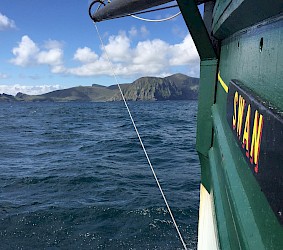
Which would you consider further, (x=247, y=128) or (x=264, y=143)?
(x=247, y=128)

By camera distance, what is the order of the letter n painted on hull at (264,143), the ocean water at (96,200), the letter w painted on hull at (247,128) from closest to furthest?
the letter n painted on hull at (264,143) → the letter w painted on hull at (247,128) → the ocean water at (96,200)

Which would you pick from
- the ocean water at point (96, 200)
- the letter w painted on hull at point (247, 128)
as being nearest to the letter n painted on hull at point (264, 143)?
the letter w painted on hull at point (247, 128)

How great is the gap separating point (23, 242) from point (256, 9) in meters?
7.12

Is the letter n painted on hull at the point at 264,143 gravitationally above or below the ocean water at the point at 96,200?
above

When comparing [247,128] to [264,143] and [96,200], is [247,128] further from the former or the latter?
[96,200]

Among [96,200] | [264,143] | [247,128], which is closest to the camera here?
[264,143]

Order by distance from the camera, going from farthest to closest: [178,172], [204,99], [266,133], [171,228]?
[178,172], [171,228], [204,99], [266,133]

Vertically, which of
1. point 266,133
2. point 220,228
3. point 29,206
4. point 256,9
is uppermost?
point 256,9

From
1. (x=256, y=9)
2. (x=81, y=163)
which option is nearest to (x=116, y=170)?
(x=81, y=163)

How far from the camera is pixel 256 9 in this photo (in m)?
1.45

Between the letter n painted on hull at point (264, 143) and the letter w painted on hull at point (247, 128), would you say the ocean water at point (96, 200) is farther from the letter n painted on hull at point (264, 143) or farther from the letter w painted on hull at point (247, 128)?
the letter n painted on hull at point (264, 143)

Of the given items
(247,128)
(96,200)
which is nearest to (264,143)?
(247,128)

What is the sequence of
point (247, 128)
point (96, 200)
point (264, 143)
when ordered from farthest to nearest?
1. point (96, 200)
2. point (247, 128)
3. point (264, 143)

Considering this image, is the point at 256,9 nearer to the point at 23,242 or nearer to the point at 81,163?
the point at 23,242
